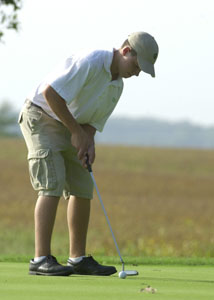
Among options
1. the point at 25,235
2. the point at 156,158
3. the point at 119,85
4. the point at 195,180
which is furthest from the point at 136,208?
the point at 156,158

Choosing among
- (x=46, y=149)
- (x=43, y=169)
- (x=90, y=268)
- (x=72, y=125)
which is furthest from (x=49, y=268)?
(x=72, y=125)

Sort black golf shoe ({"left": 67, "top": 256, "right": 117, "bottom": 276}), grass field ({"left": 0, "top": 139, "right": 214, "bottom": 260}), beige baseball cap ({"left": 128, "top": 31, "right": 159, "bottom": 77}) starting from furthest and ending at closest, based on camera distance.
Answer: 1. grass field ({"left": 0, "top": 139, "right": 214, "bottom": 260})
2. black golf shoe ({"left": 67, "top": 256, "right": 117, "bottom": 276})
3. beige baseball cap ({"left": 128, "top": 31, "right": 159, "bottom": 77})

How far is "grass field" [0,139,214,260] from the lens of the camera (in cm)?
1346

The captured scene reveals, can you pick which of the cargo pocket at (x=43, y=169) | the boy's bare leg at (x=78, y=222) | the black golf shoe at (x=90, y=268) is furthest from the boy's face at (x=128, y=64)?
the black golf shoe at (x=90, y=268)

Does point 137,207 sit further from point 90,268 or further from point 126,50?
point 126,50

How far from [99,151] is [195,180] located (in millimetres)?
13321

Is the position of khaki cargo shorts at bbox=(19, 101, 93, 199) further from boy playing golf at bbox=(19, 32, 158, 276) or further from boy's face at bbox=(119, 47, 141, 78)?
boy's face at bbox=(119, 47, 141, 78)

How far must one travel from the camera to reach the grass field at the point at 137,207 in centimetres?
1346

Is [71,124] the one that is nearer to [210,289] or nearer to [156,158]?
[210,289]

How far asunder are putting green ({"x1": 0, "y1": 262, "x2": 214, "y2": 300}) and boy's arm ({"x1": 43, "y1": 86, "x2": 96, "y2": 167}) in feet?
2.67

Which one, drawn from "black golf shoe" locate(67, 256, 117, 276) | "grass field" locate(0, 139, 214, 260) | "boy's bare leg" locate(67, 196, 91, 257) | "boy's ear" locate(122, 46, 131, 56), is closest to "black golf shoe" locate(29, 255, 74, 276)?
"black golf shoe" locate(67, 256, 117, 276)

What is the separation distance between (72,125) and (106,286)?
122 cm

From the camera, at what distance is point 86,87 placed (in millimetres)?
5359

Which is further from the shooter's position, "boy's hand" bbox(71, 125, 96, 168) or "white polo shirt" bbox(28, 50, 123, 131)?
"boy's hand" bbox(71, 125, 96, 168)
